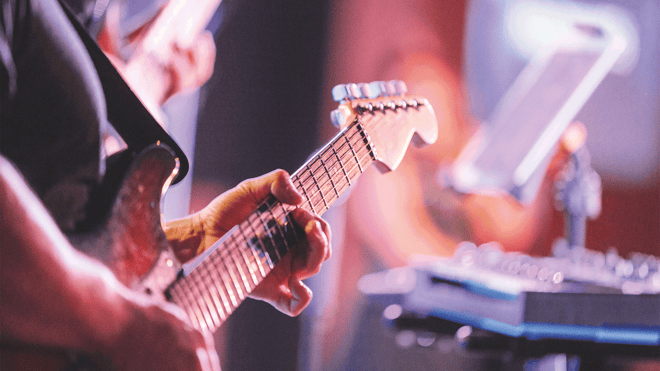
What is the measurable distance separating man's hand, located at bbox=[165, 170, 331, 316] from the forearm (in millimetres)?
399

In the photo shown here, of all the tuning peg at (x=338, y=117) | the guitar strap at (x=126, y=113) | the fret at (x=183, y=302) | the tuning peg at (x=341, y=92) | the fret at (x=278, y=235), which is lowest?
the fret at (x=183, y=302)

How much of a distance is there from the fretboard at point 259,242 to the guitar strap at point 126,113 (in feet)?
0.64

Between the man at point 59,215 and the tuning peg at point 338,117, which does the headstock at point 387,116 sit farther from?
the man at point 59,215

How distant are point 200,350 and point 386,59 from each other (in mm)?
2334

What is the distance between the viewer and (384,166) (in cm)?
111

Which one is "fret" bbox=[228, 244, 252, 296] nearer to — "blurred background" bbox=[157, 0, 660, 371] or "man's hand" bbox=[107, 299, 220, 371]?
"man's hand" bbox=[107, 299, 220, 371]

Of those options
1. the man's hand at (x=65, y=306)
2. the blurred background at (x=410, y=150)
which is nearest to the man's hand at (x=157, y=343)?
the man's hand at (x=65, y=306)

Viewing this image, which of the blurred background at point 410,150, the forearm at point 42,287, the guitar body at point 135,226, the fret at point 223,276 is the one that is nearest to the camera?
the forearm at point 42,287

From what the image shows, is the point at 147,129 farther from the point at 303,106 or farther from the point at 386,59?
the point at 386,59

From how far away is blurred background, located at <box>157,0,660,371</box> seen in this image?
2.36 m

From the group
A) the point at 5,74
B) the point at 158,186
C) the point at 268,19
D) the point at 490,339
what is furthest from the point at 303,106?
the point at 5,74

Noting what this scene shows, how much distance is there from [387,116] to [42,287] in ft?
2.44

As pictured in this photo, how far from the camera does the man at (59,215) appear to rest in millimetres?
559

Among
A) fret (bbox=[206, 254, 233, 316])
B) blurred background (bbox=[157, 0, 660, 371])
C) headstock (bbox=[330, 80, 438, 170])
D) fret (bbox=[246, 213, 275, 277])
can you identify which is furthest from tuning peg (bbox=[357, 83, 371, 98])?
blurred background (bbox=[157, 0, 660, 371])
